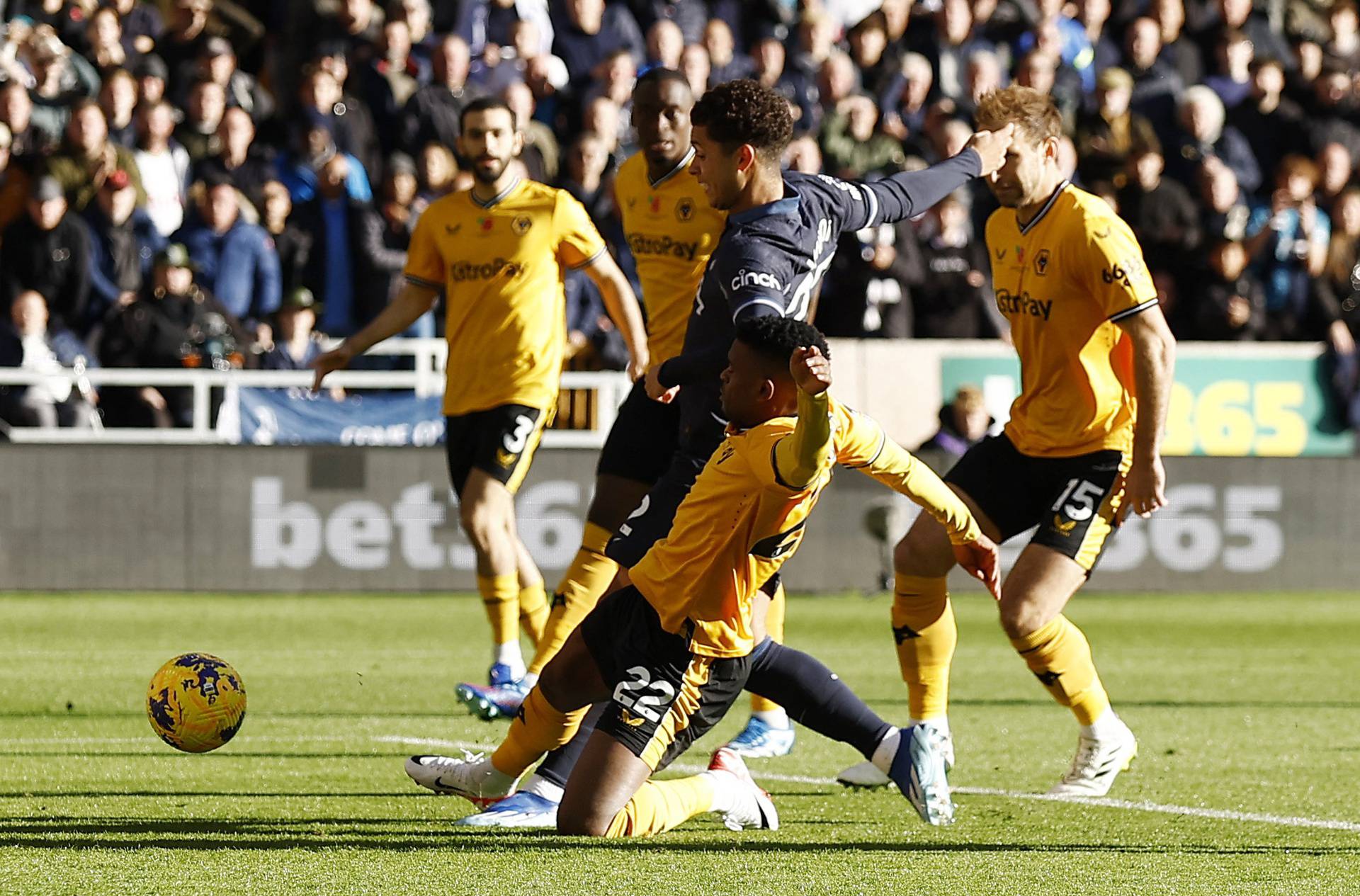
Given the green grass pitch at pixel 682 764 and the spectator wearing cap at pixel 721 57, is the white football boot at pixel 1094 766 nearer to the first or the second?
the green grass pitch at pixel 682 764

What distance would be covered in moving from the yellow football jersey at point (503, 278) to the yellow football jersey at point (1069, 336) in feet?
8.76

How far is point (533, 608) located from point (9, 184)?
828cm

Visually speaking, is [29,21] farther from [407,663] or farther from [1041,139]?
[1041,139]

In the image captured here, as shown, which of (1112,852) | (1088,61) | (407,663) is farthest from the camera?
(1088,61)

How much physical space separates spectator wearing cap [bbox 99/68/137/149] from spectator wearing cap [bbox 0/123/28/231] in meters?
0.77

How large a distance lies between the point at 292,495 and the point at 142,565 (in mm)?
1225

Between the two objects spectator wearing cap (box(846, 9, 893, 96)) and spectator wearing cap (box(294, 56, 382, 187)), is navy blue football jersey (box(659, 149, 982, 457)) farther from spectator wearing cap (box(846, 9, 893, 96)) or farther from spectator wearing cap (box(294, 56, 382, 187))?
spectator wearing cap (box(846, 9, 893, 96))

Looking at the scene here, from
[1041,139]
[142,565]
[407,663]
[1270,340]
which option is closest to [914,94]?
[1270,340]

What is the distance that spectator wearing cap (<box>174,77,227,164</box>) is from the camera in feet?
54.5

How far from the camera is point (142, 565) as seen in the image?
50.5 feet

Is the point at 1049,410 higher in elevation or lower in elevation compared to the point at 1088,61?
lower

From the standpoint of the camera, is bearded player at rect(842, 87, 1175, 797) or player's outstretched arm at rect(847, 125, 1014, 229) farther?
bearded player at rect(842, 87, 1175, 797)

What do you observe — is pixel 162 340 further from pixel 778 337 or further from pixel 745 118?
pixel 778 337

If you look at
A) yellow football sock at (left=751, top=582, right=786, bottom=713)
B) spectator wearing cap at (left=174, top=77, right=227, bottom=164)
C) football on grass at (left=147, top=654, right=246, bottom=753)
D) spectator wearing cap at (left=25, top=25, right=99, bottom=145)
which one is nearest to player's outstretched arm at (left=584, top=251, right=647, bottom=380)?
yellow football sock at (left=751, top=582, right=786, bottom=713)
